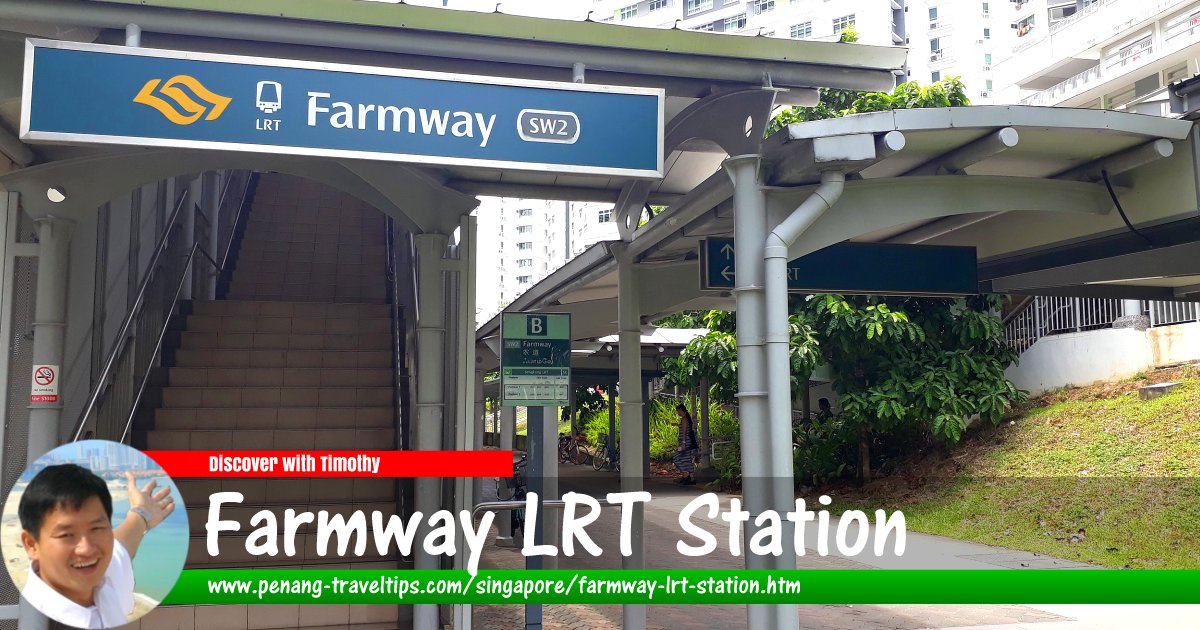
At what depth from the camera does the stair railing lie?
7.24 m

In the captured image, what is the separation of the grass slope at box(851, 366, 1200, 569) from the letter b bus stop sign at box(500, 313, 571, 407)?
6589 mm

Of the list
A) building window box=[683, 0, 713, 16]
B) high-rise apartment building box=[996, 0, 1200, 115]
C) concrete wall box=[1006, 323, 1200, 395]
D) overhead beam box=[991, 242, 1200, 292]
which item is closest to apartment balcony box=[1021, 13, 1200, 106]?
high-rise apartment building box=[996, 0, 1200, 115]

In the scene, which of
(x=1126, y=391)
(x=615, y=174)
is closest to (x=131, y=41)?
(x=615, y=174)

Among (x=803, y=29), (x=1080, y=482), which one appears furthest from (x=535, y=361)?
Answer: (x=803, y=29)

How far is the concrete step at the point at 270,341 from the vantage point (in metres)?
9.05

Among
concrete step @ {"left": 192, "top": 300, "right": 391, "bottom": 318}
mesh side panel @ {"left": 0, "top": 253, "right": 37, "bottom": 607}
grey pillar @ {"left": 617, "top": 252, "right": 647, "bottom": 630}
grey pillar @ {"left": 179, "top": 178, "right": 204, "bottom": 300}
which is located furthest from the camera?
grey pillar @ {"left": 179, "top": 178, "right": 204, "bottom": 300}

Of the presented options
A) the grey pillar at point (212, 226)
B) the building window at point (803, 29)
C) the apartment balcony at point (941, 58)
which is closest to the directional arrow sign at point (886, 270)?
the grey pillar at point (212, 226)

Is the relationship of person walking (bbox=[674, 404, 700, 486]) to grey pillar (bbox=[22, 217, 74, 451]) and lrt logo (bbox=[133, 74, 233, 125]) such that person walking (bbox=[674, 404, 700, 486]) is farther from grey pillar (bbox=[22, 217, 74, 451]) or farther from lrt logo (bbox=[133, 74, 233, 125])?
lrt logo (bbox=[133, 74, 233, 125])

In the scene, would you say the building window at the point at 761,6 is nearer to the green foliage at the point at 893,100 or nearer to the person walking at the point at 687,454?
the person walking at the point at 687,454

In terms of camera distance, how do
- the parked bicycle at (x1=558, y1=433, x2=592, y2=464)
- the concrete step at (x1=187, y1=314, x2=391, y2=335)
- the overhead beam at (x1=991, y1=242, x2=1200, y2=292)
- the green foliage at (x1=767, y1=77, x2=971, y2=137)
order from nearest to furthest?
the overhead beam at (x1=991, y1=242, x2=1200, y2=292)
the concrete step at (x1=187, y1=314, x2=391, y2=335)
the green foliage at (x1=767, y1=77, x2=971, y2=137)
the parked bicycle at (x1=558, y1=433, x2=592, y2=464)

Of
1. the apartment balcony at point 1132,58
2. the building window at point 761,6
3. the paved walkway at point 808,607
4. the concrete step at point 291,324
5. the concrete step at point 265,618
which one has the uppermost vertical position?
the building window at point 761,6

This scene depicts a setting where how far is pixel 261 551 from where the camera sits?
22.4 feet

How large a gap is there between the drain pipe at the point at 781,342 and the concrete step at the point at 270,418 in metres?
4.15

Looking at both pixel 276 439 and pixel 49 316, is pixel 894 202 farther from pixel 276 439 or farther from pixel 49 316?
pixel 276 439
